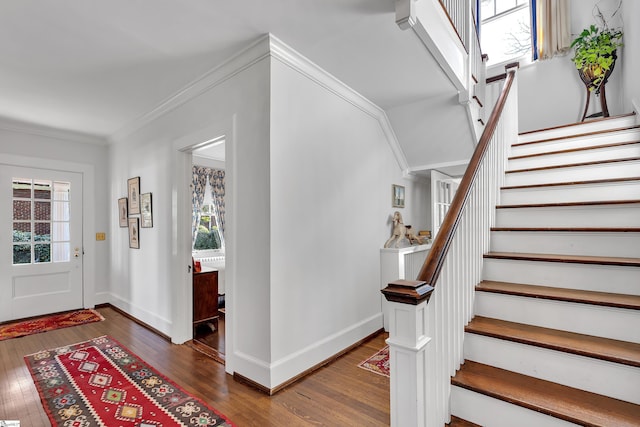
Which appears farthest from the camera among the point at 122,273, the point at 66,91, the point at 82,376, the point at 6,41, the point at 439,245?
the point at 122,273

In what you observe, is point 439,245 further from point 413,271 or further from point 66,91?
point 66,91

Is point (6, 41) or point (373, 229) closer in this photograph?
point (6, 41)

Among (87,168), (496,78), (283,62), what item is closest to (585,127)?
(496,78)

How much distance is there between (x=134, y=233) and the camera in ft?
13.7

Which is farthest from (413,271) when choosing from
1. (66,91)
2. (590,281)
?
(66,91)

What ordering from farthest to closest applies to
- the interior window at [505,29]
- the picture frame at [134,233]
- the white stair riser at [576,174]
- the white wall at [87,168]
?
1. the interior window at [505,29]
2. the white wall at [87,168]
3. the picture frame at [134,233]
4. the white stair riser at [576,174]

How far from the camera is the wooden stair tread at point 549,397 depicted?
1.31 m

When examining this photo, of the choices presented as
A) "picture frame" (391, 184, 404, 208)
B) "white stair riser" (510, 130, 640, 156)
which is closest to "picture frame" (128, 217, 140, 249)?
"picture frame" (391, 184, 404, 208)

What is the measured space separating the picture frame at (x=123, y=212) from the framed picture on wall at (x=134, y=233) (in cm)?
20

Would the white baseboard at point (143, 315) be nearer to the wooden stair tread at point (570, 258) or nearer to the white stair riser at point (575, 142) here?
the wooden stair tread at point (570, 258)

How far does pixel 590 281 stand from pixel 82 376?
3.82m

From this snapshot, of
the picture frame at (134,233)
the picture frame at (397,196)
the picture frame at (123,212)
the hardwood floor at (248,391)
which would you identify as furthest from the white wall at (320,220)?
the picture frame at (123,212)

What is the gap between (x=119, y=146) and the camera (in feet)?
15.4

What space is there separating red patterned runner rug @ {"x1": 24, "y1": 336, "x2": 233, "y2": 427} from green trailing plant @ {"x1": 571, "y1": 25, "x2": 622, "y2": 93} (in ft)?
17.2
